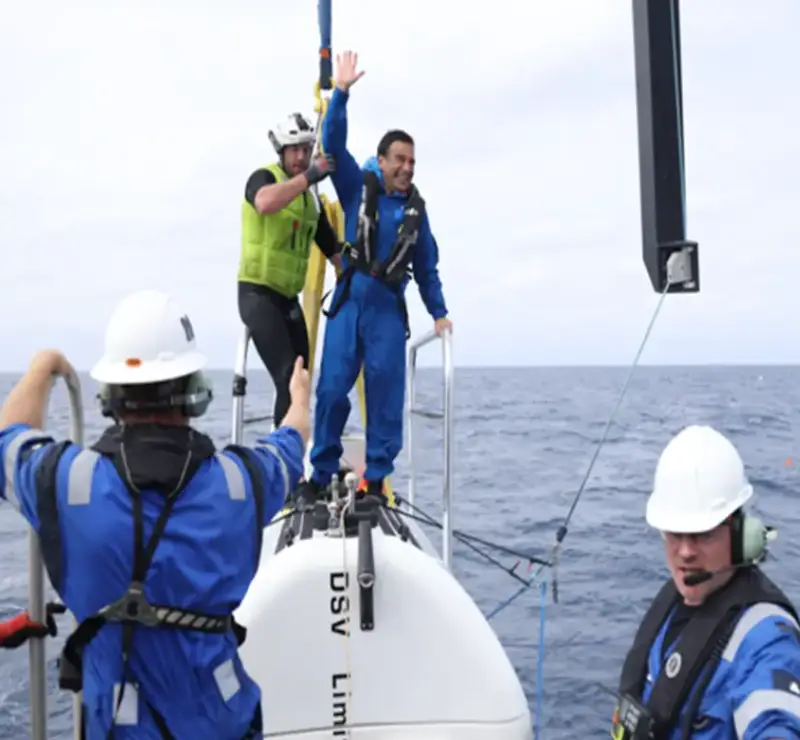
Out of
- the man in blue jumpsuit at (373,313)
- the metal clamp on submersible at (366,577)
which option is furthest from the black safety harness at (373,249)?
the metal clamp on submersible at (366,577)

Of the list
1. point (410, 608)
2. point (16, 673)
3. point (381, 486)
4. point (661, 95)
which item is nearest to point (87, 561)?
point (410, 608)

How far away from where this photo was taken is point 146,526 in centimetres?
182

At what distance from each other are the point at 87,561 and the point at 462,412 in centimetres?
2761

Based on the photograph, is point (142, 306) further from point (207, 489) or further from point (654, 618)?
point (654, 618)

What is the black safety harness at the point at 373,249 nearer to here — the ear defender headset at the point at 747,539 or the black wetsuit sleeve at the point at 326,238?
the black wetsuit sleeve at the point at 326,238

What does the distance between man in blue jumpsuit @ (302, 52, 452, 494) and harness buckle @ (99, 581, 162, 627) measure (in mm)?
2341

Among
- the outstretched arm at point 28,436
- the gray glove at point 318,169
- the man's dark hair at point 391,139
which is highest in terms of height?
the man's dark hair at point 391,139

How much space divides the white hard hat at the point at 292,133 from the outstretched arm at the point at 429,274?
71 centimetres

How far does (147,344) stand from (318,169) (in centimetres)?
214

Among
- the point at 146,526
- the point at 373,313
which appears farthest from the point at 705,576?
the point at 373,313

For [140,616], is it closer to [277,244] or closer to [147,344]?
[147,344]

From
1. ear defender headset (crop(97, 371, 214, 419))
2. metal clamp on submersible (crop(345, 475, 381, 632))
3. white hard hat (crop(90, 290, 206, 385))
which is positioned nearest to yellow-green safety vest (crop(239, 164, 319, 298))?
metal clamp on submersible (crop(345, 475, 381, 632))

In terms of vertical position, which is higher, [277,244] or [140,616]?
[277,244]

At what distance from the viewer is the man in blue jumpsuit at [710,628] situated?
155cm
